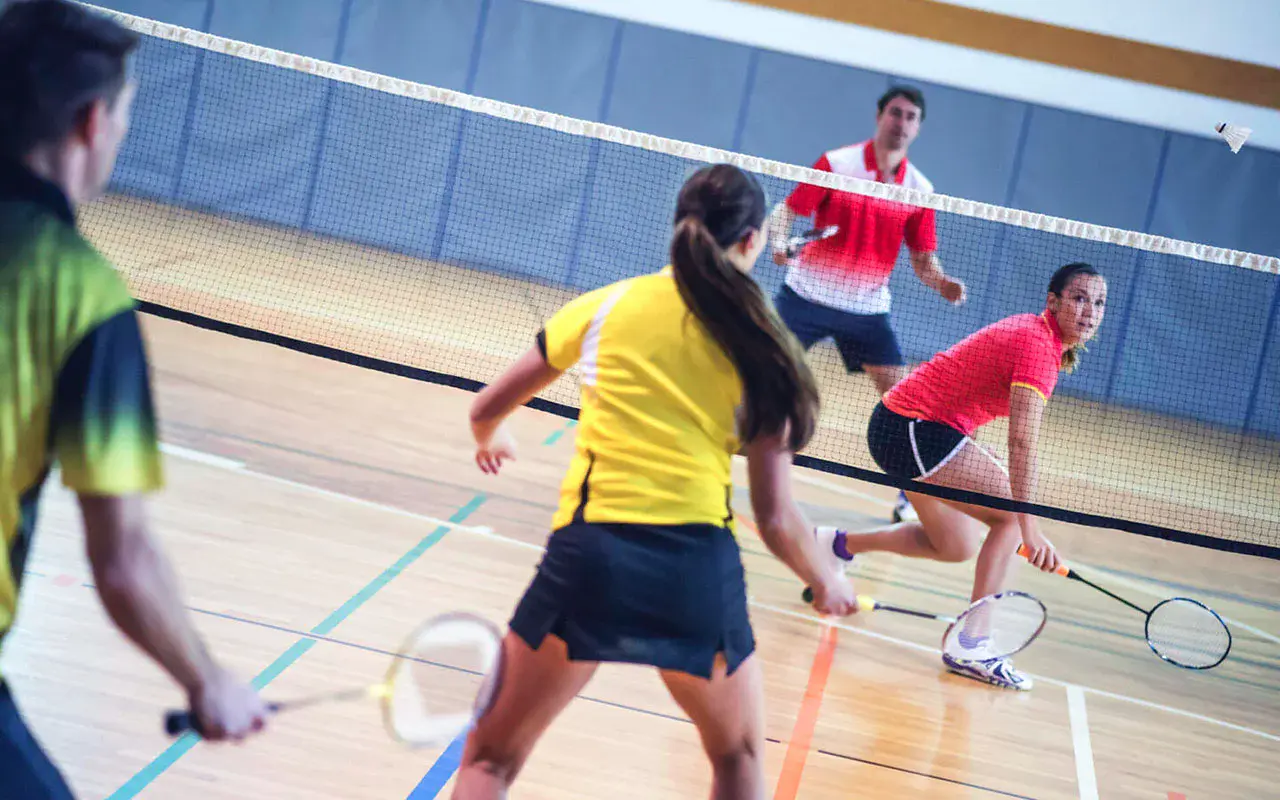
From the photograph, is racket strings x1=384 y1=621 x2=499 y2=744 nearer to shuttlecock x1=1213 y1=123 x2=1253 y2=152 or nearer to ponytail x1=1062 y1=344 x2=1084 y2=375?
ponytail x1=1062 y1=344 x2=1084 y2=375

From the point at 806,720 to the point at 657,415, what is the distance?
91.9 inches

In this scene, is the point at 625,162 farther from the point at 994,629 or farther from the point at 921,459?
the point at 994,629

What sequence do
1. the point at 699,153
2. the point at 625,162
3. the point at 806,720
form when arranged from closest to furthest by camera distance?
1. the point at 806,720
2. the point at 699,153
3. the point at 625,162

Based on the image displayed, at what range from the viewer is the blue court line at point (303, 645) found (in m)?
3.40

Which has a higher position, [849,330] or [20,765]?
[849,330]

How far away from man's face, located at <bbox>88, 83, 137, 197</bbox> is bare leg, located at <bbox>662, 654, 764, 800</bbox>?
151 centimetres

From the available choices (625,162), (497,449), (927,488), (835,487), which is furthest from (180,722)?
(625,162)

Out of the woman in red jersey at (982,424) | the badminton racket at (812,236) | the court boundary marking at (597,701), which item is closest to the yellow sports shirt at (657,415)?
the court boundary marking at (597,701)

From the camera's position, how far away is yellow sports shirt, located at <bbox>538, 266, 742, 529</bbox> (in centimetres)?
263

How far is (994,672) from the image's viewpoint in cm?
530

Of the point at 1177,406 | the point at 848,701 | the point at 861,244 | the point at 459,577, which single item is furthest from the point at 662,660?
the point at 1177,406

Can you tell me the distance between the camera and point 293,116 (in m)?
13.4

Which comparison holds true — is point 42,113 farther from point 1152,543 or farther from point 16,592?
point 1152,543

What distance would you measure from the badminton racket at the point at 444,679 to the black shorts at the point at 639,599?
0.11 meters
